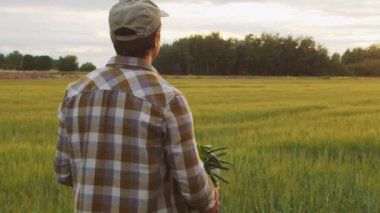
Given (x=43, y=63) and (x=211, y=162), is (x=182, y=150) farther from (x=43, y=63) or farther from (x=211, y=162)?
(x=43, y=63)

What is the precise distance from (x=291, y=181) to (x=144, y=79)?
2.88 metres

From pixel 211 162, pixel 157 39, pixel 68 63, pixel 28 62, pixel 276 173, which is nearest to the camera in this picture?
pixel 157 39

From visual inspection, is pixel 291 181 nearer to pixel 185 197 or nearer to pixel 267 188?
pixel 267 188

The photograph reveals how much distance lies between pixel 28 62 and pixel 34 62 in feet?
2.54

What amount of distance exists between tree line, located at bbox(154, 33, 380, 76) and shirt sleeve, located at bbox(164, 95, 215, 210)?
85.8m

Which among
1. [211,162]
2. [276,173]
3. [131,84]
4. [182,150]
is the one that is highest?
[131,84]

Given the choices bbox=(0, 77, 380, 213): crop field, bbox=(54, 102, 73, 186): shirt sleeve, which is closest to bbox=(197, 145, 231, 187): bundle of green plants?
bbox=(54, 102, 73, 186): shirt sleeve

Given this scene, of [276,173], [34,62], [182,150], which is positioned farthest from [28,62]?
[182,150]

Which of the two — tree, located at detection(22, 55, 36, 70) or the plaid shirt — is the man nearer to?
the plaid shirt

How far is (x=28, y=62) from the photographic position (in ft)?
257

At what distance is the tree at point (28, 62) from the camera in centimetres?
7788

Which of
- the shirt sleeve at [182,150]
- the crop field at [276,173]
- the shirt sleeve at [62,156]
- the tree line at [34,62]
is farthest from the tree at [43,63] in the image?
the shirt sleeve at [182,150]

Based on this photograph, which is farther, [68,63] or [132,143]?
[68,63]

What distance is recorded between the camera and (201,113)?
1312cm
